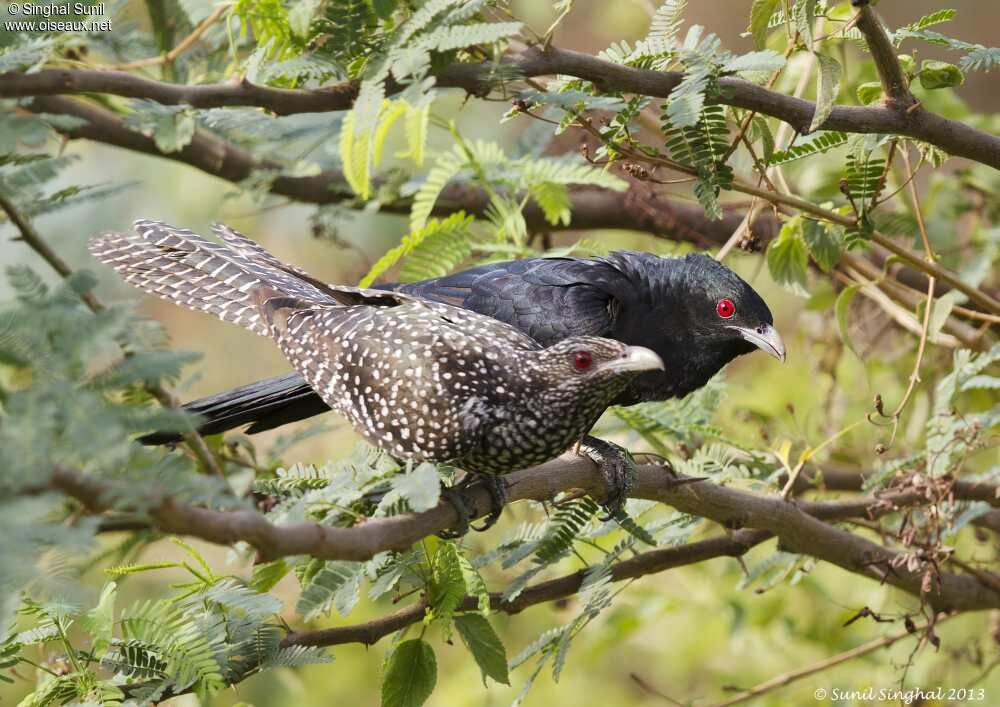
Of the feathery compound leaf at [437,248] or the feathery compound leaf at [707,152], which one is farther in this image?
the feathery compound leaf at [437,248]

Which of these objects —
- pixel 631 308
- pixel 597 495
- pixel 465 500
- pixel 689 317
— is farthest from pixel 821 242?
pixel 465 500

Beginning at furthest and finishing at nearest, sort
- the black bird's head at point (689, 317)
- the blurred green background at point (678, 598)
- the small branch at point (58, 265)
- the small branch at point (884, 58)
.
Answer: the blurred green background at point (678, 598), the black bird's head at point (689, 317), the small branch at point (58, 265), the small branch at point (884, 58)

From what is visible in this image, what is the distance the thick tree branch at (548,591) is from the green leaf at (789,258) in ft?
2.71

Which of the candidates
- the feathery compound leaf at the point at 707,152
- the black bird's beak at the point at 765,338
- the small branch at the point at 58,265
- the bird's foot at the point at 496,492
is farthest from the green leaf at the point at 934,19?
the small branch at the point at 58,265

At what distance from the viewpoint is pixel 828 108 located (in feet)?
8.26

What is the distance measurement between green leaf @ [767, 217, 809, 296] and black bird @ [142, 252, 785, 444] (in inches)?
12.2

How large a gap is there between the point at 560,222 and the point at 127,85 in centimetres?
258

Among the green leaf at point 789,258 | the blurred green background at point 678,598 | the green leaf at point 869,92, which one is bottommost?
the blurred green background at point 678,598

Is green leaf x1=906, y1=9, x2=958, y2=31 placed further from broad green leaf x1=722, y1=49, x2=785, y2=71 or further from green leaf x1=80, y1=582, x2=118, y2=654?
green leaf x1=80, y1=582, x2=118, y2=654

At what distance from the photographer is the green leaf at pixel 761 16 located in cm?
290

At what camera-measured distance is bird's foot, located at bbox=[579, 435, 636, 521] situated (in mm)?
3080

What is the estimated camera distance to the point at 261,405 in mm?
3627

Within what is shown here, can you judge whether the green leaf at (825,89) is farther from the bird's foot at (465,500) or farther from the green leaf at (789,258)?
the bird's foot at (465,500)

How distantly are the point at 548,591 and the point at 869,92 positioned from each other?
1.71 meters
